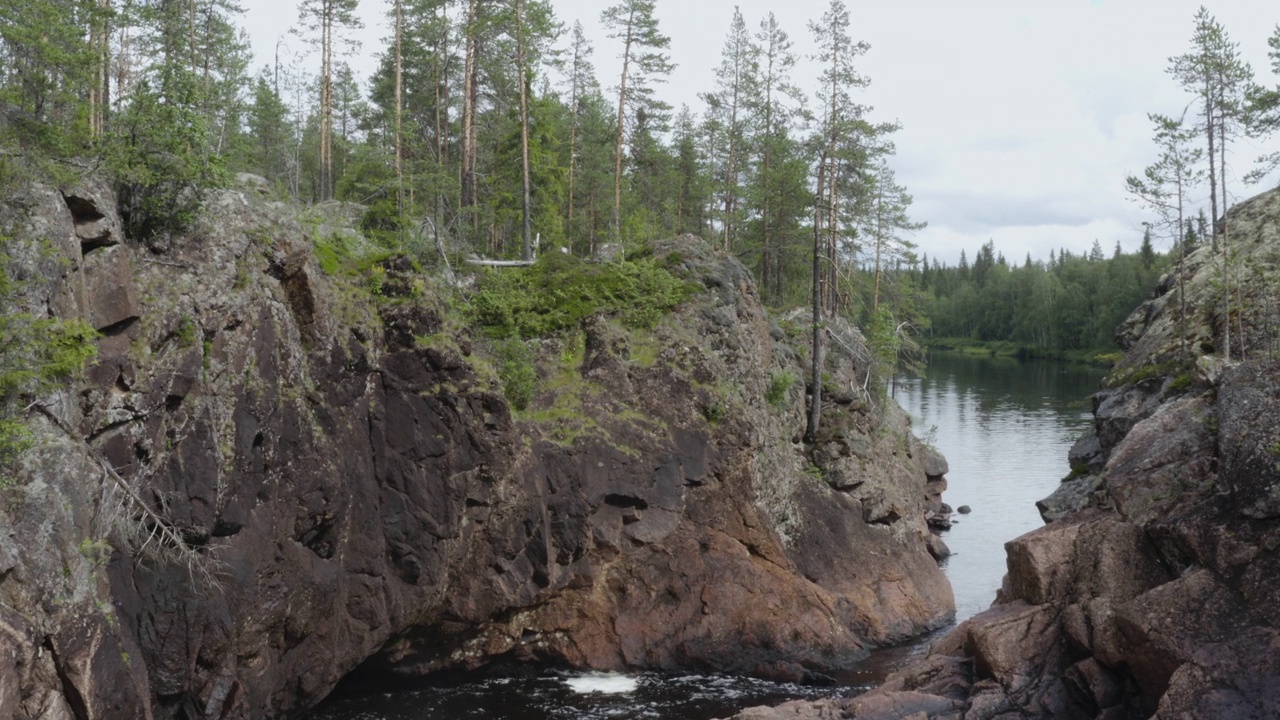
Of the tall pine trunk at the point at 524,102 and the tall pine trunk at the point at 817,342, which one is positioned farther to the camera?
the tall pine trunk at the point at 817,342

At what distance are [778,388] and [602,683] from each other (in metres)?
11.9

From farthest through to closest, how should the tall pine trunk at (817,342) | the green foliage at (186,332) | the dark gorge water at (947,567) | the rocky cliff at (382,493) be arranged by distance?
the tall pine trunk at (817,342)
the dark gorge water at (947,567)
the green foliage at (186,332)
the rocky cliff at (382,493)

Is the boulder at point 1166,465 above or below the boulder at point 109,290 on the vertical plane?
below

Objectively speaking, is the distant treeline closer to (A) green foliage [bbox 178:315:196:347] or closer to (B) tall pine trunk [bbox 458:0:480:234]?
(B) tall pine trunk [bbox 458:0:480:234]

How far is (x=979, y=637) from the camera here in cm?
1808

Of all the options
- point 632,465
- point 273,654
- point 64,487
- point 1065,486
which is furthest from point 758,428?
point 64,487

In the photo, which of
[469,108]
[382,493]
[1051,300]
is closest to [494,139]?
[469,108]

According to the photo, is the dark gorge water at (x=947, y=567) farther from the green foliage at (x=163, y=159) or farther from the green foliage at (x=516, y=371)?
the green foliage at (x=163, y=159)

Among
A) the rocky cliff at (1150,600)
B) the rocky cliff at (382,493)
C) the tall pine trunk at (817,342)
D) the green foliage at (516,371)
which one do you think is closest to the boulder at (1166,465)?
the rocky cliff at (1150,600)

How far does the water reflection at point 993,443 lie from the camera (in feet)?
123

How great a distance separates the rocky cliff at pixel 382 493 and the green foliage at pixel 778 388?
0.36ft

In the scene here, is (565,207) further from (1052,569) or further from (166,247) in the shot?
(1052,569)

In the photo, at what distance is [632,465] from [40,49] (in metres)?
16.6

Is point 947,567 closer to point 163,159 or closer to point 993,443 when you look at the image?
point 993,443
